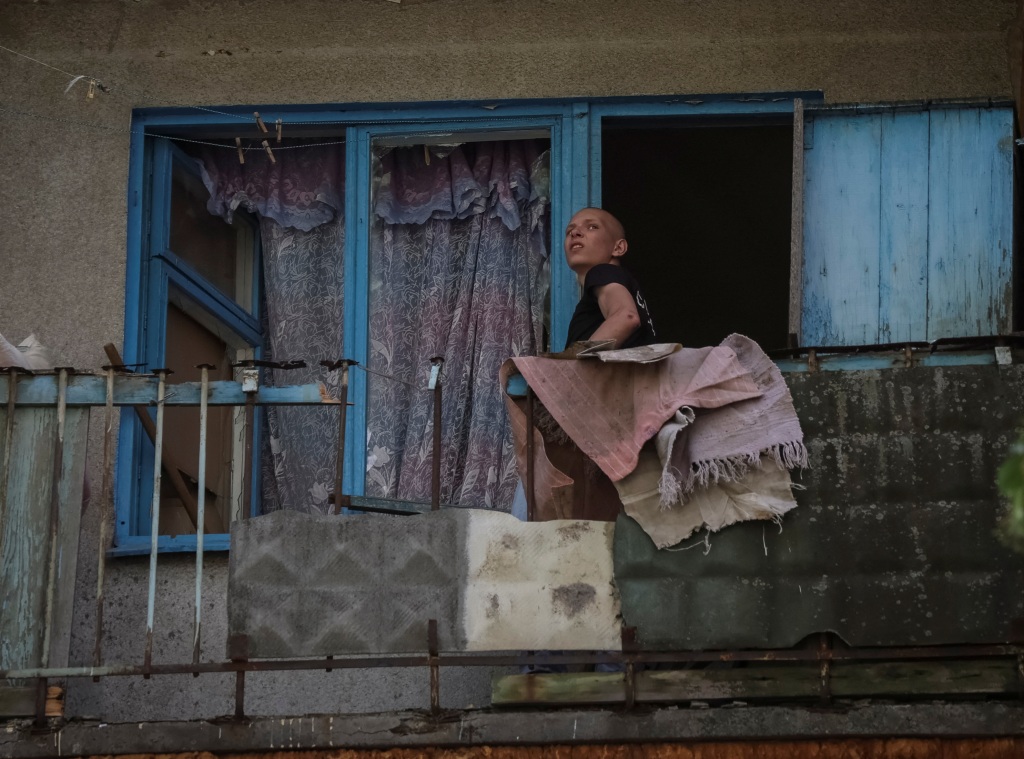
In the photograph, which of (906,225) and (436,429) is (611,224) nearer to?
(906,225)

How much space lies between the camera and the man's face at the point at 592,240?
699cm

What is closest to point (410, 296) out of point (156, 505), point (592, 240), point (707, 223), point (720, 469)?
point (592, 240)

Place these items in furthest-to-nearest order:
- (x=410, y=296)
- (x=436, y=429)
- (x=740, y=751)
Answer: (x=410, y=296) → (x=436, y=429) → (x=740, y=751)

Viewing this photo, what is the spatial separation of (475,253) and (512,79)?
765 millimetres

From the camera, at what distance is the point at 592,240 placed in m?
7.00

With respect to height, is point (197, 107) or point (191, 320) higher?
point (197, 107)

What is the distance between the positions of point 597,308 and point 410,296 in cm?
117

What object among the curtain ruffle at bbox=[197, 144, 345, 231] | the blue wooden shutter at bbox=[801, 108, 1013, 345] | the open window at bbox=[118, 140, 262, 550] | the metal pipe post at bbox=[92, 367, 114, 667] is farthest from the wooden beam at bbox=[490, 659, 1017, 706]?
the curtain ruffle at bbox=[197, 144, 345, 231]

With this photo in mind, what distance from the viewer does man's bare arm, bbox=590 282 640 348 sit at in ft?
21.1

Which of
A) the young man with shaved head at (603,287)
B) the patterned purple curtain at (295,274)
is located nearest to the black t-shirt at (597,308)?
the young man with shaved head at (603,287)

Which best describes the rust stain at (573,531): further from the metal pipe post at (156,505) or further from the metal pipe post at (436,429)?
the metal pipe post at (156,505)

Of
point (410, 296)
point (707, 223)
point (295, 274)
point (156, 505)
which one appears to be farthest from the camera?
point (707, 223)

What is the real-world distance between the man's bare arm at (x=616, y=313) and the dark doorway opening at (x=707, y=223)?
302 centimetres

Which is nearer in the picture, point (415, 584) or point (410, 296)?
point (415, 584)
